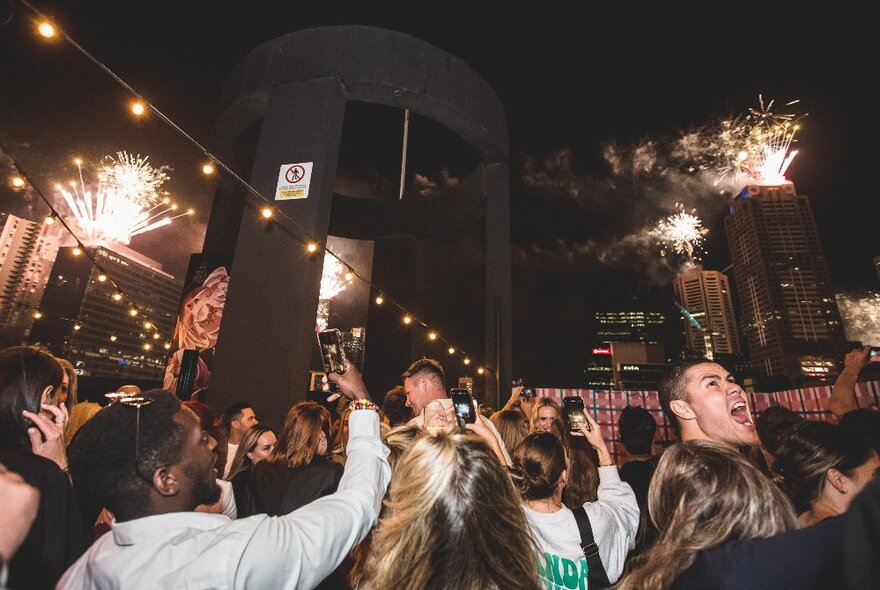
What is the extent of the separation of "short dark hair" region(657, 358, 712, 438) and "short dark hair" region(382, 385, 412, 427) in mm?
2517

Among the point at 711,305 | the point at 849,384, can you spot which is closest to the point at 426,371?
the point at 849,384

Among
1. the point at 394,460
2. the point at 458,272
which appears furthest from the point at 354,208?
the point at 394,460

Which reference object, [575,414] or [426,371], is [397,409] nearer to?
[426,371]

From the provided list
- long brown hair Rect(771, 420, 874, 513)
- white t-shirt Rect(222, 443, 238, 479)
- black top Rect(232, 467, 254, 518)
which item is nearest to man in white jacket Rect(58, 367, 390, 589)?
black top Rect(232, 467, 254, 518)

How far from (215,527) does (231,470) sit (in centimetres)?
308

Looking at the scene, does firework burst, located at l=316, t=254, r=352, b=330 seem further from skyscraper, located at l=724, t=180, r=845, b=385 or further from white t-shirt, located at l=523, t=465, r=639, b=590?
skyscraper, located at l=724, t=180, r=845, b=385

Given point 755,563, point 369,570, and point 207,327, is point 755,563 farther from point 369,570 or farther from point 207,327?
point 207,327

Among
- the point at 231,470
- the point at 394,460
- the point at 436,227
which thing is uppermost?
the point at 436,227

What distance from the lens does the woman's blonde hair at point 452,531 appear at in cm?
123

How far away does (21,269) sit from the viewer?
16156 millimetres

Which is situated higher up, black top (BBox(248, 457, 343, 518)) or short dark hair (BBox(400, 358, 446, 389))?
short dark hair (BBox(400, 358, 446, 389))

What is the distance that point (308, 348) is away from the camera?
6.62 meters

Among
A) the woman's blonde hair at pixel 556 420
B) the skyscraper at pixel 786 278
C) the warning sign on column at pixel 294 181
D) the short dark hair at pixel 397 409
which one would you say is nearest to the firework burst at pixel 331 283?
the warning sign on column at pixel 294 181

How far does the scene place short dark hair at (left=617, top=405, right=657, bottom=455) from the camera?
12.4 feet
